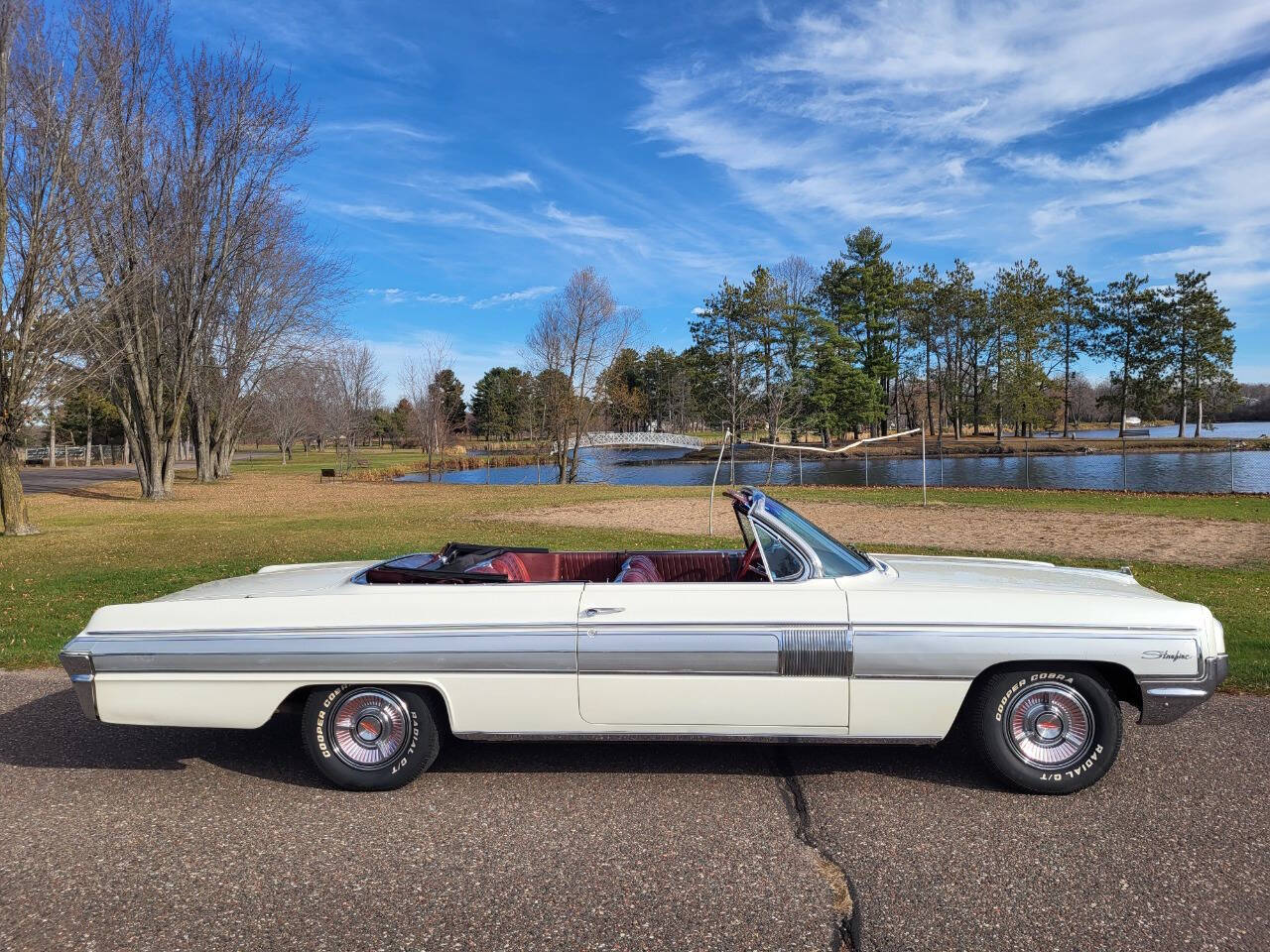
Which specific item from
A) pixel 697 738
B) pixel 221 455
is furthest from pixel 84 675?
pixel 221 455

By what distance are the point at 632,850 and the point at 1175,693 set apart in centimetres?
263

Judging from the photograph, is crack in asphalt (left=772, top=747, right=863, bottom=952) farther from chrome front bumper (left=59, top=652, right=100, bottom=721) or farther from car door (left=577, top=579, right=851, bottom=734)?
chrome front bumper (left=59, top=652, right=100, bottom=721)

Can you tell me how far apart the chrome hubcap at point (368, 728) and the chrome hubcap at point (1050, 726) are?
2939mm

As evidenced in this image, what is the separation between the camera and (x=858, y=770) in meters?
4.18

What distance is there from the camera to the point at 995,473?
38.1 metres

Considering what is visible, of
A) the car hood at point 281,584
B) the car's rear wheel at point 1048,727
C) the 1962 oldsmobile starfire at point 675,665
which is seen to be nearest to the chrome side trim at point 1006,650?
the 1962 oldsmobile starfire at point 675,665

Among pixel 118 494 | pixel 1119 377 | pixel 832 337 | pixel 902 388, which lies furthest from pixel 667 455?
pixel 118 494

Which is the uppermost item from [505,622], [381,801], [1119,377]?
[1119,377]

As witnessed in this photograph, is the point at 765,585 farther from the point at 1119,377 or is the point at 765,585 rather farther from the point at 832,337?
the point at 1119,377

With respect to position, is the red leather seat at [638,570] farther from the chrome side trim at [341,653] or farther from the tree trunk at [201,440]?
the tree trunk at [201,440]

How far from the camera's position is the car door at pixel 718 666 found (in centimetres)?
376

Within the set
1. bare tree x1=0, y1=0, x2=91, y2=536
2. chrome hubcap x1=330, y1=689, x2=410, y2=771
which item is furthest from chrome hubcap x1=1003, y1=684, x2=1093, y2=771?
bare tree x1=0, y1=0, x2=91, y2=536

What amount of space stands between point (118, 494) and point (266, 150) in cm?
1289

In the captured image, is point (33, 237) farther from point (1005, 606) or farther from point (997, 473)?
point (997, 473)
